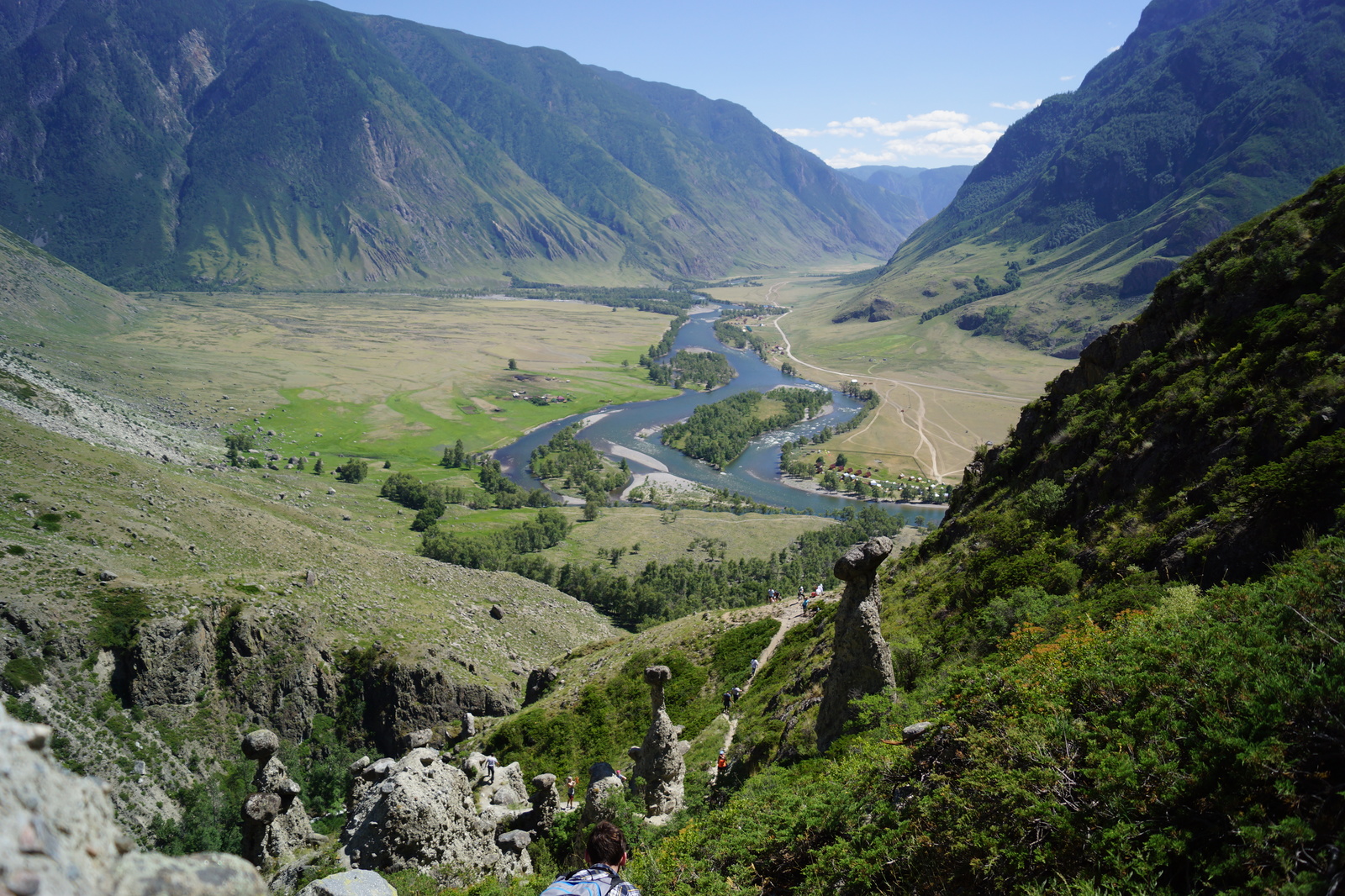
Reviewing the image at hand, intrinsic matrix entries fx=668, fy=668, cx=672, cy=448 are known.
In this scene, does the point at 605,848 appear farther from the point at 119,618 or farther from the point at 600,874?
the point at 119,618

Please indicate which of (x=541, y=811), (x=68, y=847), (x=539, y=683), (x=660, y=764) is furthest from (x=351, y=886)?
(x=539, y=683)

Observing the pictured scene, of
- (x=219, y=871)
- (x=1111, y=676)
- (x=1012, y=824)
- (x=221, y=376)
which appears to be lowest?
(x=221, y=376)

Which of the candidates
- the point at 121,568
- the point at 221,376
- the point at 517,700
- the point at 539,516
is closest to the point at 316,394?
the point at 221,376

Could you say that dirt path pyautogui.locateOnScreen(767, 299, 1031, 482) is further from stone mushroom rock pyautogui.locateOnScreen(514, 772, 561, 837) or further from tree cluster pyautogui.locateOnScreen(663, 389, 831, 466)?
stone mushroom rock pyautogui.locateOnScreen(514, 772, 561, 837)

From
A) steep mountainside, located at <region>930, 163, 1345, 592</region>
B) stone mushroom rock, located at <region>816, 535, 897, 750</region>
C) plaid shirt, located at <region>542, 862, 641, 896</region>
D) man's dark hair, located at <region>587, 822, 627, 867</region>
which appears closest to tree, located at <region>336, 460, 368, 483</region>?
steep mountainside, located at <region>930, 163, 1345, 592</region>

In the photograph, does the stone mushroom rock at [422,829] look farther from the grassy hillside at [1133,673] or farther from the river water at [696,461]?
the river water at [696,461]

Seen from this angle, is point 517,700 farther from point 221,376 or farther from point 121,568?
point 221,376
